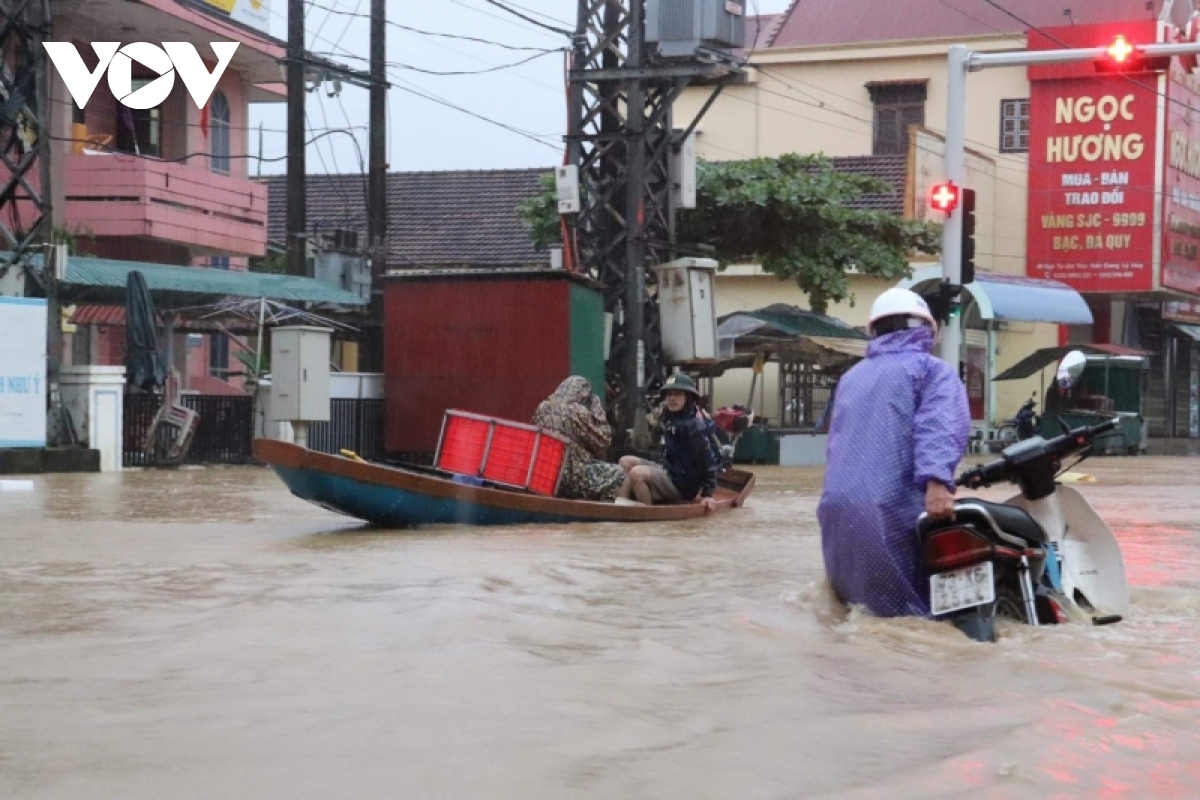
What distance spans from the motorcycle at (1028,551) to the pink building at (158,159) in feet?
62.3

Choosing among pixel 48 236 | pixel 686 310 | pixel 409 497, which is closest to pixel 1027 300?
pixel 686 310

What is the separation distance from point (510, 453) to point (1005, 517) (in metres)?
7.12

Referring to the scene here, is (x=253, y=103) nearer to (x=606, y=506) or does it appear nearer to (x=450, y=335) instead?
(x=450, y=335)

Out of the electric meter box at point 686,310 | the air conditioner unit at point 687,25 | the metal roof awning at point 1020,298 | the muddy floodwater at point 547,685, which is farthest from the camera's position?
the metal roof awning at point 1020,298

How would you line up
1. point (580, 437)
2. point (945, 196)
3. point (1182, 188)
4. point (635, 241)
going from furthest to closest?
1. point (1182, 188)
2. point (635, 241)
3. point (945, 196)
4. point (580, 437)

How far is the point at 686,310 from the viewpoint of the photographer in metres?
23.7

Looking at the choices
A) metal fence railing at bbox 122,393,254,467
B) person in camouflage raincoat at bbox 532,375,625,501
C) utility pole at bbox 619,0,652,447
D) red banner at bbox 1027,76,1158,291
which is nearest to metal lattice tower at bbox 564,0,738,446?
utility pole at bbox 619,0,652,447

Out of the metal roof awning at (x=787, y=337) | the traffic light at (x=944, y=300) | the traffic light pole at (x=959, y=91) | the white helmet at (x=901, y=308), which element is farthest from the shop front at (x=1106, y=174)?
the white helmet at (x=901, y=308)

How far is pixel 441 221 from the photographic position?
132ft

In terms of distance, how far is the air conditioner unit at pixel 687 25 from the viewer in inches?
863

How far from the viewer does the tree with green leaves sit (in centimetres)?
2917

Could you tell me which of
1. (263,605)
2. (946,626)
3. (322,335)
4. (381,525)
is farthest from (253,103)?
(946,626)

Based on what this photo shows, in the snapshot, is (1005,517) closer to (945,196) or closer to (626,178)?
(945,196)

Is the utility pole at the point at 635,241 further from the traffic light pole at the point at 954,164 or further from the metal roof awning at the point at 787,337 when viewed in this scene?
the metal roof awning at the point at 787,337
